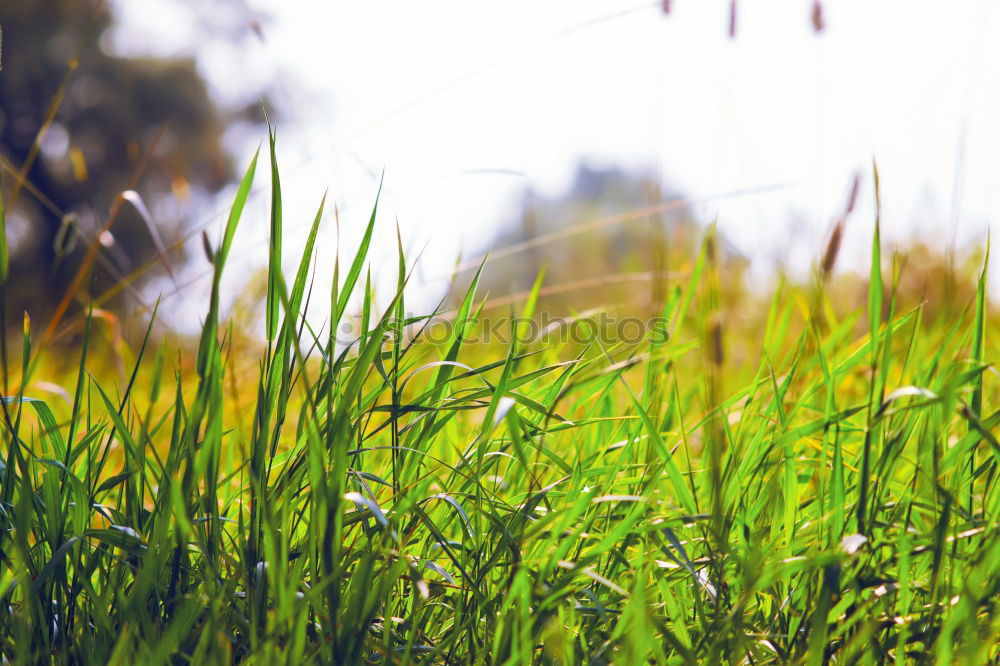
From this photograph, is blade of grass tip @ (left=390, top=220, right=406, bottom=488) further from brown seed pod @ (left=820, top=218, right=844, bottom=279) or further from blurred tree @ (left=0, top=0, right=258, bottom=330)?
blurred tree @ (left=0, top=0, right=258, bottom=330)

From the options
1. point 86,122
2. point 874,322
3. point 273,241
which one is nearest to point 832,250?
point 874,322

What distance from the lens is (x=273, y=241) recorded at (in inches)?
29.6

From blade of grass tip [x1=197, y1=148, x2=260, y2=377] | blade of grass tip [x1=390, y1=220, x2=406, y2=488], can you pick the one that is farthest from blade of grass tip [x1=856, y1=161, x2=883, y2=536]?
blade of grass tip [x1=197, y1=148, x2=260, y2=377]

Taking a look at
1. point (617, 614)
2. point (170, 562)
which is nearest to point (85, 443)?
point (170, 562)

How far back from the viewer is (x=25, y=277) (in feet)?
31.6

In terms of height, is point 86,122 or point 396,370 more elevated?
point 86,122

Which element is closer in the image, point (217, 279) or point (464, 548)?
point (217, 279)

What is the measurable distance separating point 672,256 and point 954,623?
118 centimetres

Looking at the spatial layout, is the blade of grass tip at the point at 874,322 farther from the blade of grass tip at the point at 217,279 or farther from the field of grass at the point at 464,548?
the blade of grass tip at the point at 217,279

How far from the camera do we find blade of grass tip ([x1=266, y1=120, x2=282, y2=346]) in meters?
0.73

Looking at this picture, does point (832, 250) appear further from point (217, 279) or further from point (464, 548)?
point (217, 279)

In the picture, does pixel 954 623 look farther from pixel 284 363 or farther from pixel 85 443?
pixel 85 443

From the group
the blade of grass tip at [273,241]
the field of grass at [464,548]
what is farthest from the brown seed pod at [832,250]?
the blade of grass tip at [273,241]

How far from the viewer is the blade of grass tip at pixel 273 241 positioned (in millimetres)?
727
